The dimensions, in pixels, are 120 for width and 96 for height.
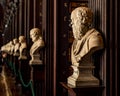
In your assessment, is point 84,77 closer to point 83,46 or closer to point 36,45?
point 83,46

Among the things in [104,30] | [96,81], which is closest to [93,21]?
[104,30]

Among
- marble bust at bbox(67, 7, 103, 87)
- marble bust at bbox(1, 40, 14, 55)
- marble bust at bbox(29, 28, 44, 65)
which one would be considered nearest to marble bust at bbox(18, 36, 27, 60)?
marble bust at bbox(29, 28, 44, 65)

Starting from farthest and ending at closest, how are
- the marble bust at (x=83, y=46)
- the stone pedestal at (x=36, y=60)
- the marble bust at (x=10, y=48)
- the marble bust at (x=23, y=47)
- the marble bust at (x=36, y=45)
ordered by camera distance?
the marble bust at (x=10, y=48) → the marble bust at (x=23, y=47) → the stone pedestal at (x=36, y=60) → the marble bust at (x=36, y=45) → the marble bust at (x=83, y=46)

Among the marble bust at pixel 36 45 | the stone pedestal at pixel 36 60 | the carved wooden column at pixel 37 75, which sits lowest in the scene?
the carved wooden column at pixel 37 75

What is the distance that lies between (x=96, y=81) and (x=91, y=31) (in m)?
0.39

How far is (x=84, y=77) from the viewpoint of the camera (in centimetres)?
229

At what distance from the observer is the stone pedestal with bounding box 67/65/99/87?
2.26m

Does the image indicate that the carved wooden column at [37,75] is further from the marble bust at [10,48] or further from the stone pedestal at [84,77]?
the marble bust at [10,48]

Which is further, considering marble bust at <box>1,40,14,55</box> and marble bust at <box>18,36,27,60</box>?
marble bust at <box>1,40,14,55</box>

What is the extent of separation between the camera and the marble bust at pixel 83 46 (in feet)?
7.30

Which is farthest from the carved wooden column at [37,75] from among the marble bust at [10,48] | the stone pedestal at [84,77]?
the marble bust at [10,48]

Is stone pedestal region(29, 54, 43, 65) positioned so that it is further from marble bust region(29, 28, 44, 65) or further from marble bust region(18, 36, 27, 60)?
marble bust region(18, 36, 27, 60)

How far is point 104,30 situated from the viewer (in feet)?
7.45
